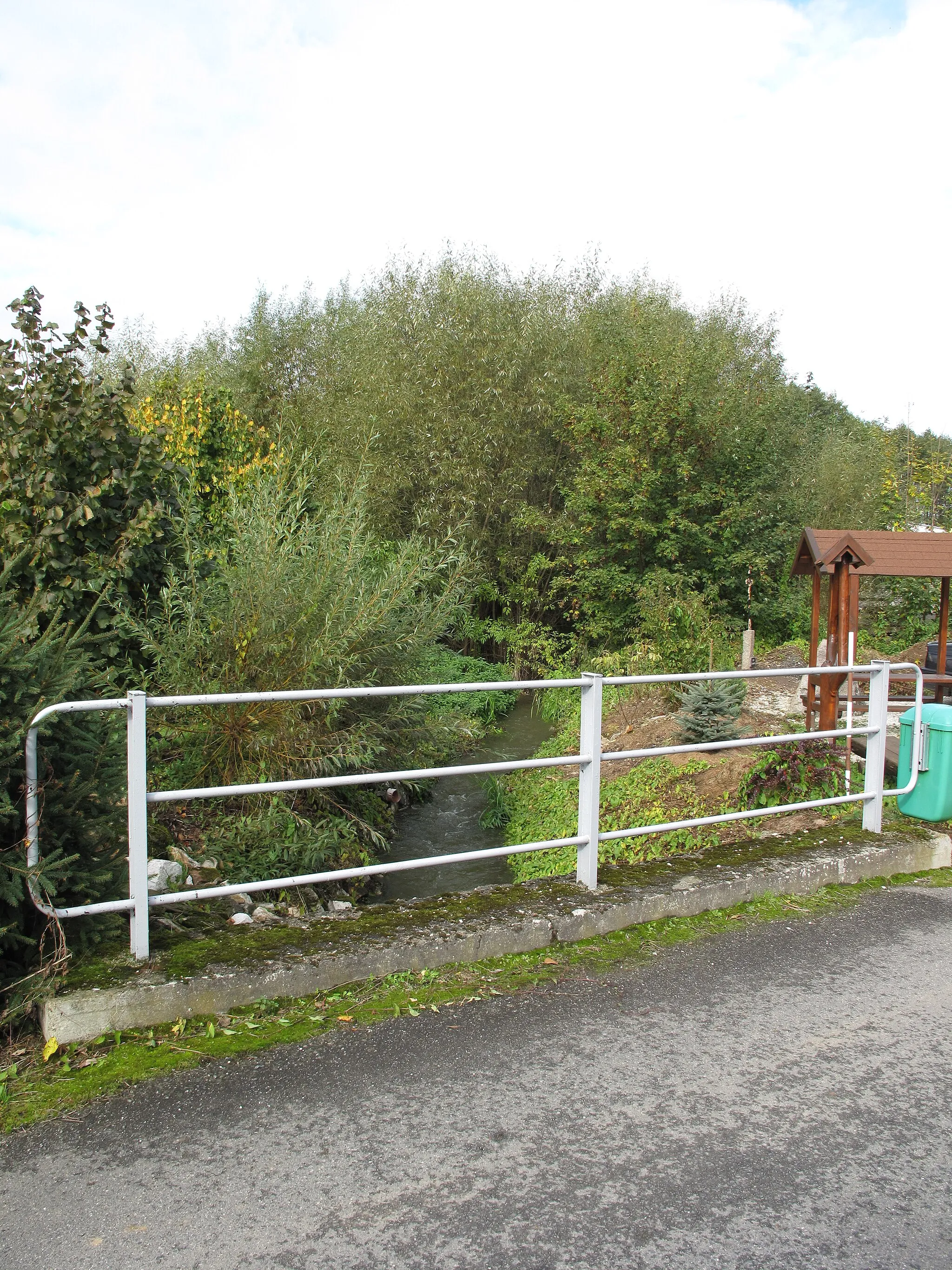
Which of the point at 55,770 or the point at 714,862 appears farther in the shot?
the point at 714,862

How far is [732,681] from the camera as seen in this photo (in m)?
11.0

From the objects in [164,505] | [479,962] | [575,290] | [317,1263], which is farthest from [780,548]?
[317,1263]

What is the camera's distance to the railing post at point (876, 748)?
5.24 meters

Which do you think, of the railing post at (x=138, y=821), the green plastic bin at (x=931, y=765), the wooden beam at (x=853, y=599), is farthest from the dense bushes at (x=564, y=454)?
the railing post at (x=138, y=821)

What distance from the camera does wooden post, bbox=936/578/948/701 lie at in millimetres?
9938

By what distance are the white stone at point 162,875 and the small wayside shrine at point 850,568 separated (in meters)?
5.58

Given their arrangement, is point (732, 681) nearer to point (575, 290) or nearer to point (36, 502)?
point (36, 502)

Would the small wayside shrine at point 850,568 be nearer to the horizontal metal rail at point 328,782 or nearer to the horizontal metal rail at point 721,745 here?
the horizontal metal rail at point 721,745

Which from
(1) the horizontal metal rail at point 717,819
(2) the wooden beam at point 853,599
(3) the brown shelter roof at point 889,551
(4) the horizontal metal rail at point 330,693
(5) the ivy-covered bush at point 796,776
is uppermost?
(3) the brown shelter roof at point 889,551

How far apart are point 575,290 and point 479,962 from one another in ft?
Result: 61.4

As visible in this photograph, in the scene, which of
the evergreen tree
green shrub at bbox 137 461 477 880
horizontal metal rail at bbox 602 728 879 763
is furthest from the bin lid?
the evergreen tree

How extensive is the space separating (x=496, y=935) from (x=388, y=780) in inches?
33.5

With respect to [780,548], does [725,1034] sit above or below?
below

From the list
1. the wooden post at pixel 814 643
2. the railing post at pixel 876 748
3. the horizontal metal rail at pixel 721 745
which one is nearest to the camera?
the horizontal metal rail at pixel 721 745
